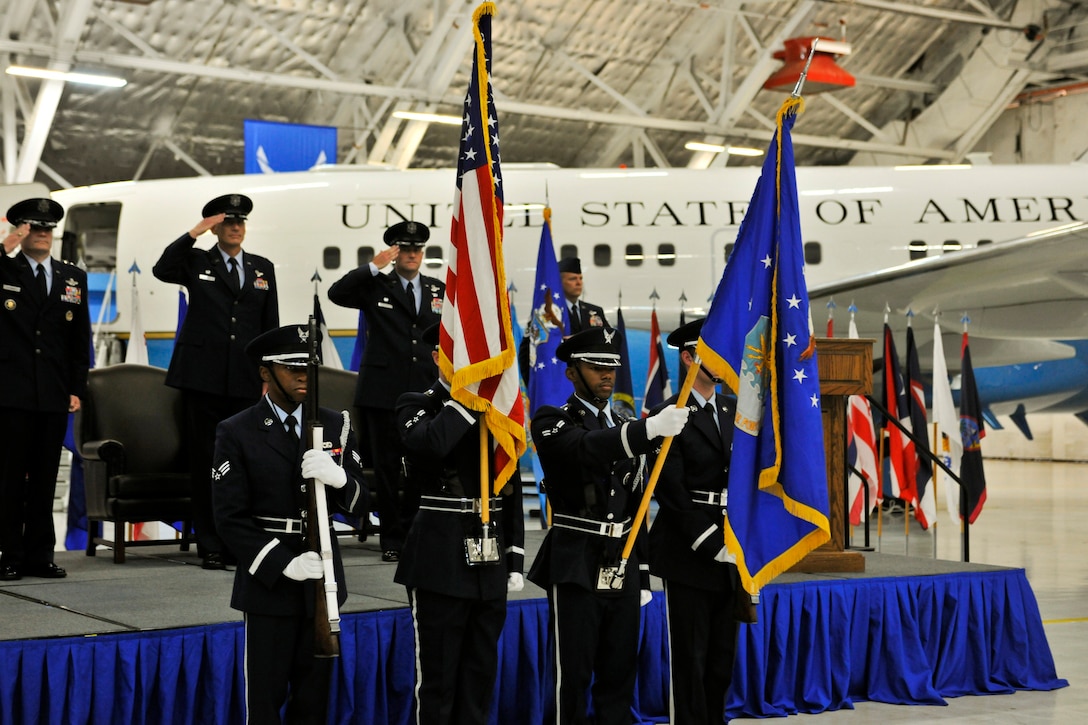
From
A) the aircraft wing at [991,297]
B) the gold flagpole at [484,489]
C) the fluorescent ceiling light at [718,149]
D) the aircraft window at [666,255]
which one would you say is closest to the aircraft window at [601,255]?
the aircraft window at [666,255]

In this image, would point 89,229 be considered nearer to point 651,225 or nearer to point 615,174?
point 615,174

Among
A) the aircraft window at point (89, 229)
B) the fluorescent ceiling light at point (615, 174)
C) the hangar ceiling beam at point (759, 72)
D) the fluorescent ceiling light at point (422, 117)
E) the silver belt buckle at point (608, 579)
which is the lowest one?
the silver belt buckle at point (608, 579)

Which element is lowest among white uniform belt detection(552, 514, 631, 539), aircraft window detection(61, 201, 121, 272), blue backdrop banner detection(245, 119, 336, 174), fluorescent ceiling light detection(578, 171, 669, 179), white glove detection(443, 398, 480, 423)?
white uniform belt detection(552, 514, 631, 539)

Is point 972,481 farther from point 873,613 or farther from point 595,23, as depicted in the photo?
point 595,23

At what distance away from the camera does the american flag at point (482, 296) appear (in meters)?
3.70

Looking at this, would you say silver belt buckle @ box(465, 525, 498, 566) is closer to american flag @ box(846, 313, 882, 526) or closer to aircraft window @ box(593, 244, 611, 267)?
american flag @ box(846, 313, 882, 526)

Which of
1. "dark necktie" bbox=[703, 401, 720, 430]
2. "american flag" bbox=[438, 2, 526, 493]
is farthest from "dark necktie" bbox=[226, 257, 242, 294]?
"dark necktie" bbox=[703, 401, 720, 430]

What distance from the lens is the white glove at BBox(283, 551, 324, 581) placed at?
3.22 m

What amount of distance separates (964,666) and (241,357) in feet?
11.4

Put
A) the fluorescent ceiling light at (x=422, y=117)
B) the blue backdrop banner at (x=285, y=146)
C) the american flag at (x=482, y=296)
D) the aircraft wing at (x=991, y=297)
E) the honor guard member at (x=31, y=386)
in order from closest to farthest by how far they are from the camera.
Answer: the american flag at (x=482, y=296) → the honor guard member at (x=31, y=386) → the aircraft wing at (x=991, y=297) → the blue backdrop banner at (x=285, y=146) → the fluorescent ceiling light at (x=422, y=117)

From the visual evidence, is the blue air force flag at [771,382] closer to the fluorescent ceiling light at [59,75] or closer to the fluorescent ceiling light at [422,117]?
the fluorescent ceiling light at [59,75]

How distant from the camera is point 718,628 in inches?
Result: 161

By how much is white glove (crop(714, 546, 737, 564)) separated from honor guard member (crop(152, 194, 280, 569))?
7.88 feet

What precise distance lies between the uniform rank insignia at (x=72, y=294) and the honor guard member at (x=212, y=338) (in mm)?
332
